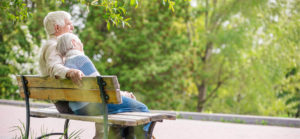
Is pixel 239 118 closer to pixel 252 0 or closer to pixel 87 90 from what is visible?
pixel 87 90

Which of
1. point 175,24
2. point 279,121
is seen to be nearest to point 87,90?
point 279,121

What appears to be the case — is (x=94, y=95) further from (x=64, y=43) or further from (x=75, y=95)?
(x=64, y=43)

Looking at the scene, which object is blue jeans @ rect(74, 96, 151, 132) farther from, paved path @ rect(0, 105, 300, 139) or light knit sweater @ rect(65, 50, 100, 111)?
paved path @ rect(0, 105, 300, 139)

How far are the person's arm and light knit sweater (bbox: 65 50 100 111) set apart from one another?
87mm

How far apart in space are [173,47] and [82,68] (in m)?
14.5

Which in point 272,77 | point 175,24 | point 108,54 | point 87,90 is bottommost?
point 87,90

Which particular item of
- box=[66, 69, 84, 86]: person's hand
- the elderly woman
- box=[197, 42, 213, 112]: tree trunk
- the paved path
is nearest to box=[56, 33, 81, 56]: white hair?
the elderly woman

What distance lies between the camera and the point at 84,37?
1731 centimetres

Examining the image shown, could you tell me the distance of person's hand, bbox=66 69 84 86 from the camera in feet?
10.1

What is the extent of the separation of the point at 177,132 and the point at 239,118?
A: 2.40 meters

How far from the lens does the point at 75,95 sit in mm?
3203

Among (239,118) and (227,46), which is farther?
(227,46)

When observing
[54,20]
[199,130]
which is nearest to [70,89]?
[54,20]

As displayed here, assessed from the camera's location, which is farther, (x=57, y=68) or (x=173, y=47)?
(x=173, y=47)
